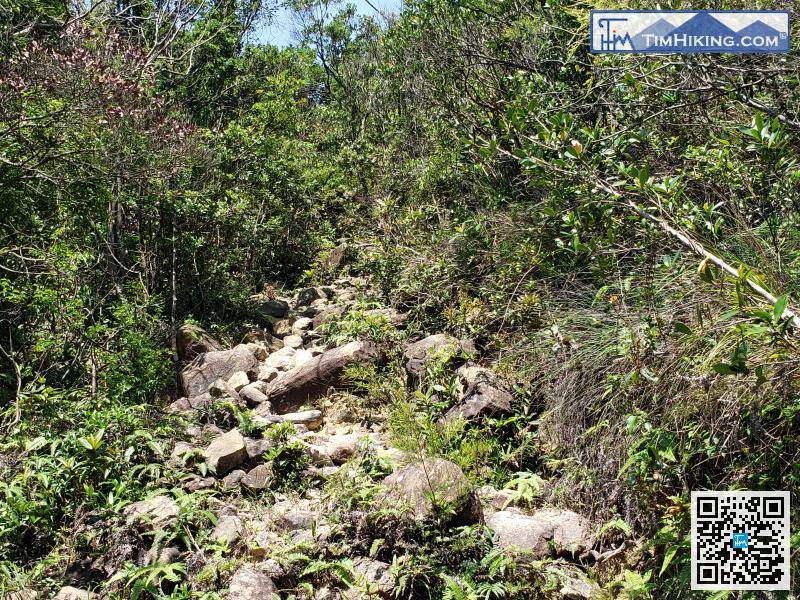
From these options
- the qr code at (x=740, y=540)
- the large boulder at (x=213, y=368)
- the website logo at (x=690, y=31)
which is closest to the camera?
the qr code at (x=740, y=540)

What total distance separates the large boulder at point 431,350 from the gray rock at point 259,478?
152cm

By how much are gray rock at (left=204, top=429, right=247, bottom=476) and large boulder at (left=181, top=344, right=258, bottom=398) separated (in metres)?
1.78

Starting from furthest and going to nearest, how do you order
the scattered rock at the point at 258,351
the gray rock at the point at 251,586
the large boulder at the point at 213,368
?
the scattered rock at the point at 258,351 < the large boulder at the point at 213,368 < the gray rock at the point at 251,586

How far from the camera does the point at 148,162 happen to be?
7539 mm

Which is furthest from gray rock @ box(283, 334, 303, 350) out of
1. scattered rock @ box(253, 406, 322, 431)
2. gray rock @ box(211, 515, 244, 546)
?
gray rock @ box(211, 515, 244, 546)

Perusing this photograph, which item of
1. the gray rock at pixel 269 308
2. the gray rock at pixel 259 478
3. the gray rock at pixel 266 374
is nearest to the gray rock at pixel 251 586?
the gray rock at pixel 259 478

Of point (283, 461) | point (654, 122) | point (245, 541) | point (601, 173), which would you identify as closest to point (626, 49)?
point (654, 122)

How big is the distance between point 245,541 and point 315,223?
6.77m

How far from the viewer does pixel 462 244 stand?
285 inches

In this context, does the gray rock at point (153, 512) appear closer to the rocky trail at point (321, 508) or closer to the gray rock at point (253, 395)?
the rocky trail at point (321, 508)

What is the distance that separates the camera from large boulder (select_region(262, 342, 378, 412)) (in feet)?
20.9

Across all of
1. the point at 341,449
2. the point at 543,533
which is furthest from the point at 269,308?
the point at 543,533

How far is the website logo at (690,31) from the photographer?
4984 mm

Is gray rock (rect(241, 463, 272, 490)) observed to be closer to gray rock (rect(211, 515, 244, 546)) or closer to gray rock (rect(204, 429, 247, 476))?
gray rock (rect(204, 429, 247, 476))
